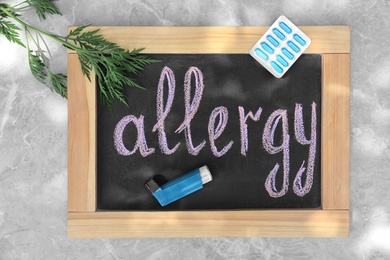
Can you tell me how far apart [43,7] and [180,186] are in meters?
0.44

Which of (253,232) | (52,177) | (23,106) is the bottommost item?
(253,232)

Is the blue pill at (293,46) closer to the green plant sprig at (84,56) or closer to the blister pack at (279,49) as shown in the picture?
the blister pack at (279,49)

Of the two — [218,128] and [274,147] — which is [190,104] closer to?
[218,128]

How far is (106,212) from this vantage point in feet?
2.66

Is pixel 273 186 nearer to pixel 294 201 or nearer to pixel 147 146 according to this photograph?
pixel 294 201

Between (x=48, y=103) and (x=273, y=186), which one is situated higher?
(x=48, y=103)

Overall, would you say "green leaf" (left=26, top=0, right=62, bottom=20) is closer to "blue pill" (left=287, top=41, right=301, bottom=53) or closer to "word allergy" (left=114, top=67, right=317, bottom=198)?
"word allergy" (left=114, top=67, right=317, bottom=198)

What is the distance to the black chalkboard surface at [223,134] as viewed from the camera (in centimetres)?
81

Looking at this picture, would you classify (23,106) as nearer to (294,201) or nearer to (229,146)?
(229,146)

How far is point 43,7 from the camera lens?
801 millimetres

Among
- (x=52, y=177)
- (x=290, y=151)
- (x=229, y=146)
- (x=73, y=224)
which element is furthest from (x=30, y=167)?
(x=290, y=151)

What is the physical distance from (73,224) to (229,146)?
342 mm

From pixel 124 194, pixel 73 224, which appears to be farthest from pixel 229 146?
pixel 73 224

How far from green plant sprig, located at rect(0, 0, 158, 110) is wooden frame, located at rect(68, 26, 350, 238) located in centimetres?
3
